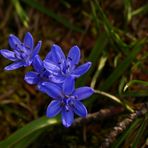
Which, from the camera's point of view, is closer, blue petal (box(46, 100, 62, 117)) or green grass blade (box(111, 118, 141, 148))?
blue petal (box(46, 100, 62, 117))

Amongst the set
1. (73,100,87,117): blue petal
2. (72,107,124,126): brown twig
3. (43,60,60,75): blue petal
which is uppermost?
(43,60,60,75): blue petal

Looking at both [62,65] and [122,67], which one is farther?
[122,67]

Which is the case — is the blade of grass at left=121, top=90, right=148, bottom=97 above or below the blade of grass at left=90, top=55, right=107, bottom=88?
above

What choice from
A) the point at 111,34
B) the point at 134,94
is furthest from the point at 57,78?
the point at 111,34

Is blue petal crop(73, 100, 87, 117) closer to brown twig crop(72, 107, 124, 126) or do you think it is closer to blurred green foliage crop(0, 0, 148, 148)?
blurred green foliage crop(0, 0, 148, 148)

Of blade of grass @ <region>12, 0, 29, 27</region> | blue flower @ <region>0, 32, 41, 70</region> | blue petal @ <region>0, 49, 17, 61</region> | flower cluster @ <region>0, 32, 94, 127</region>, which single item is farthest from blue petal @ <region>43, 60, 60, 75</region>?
blade of grass @ <region>12, 0, 29, 27</region>

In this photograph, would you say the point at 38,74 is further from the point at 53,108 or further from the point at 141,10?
the point at 141,10
